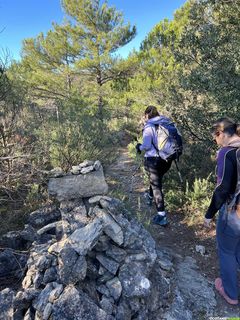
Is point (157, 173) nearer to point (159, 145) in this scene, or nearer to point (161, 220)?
point (159, 145)

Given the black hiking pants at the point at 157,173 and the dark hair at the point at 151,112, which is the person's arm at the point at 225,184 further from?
the dark hair at the point at 151,112

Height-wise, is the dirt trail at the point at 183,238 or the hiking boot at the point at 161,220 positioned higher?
the hiking boot at the point at 161,220

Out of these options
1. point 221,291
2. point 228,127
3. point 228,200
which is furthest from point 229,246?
point 228,127

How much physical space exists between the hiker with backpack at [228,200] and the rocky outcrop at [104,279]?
0.36 metres

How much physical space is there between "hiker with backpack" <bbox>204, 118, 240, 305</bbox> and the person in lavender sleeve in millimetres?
1383

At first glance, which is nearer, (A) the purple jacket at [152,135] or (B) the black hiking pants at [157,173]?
(A) the purple jacket at [152,135]

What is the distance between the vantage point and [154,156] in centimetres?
395

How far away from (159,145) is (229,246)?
5.71 ft

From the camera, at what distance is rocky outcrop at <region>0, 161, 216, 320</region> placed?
224cm

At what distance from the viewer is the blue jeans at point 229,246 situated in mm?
2441

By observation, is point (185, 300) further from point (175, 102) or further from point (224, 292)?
point (175, 102)

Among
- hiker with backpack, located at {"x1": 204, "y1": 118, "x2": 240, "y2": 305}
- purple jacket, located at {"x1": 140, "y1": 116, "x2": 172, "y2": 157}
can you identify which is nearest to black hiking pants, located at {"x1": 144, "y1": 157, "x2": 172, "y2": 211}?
purple jacket, located at {"x1": 140, "y1": 116, "x2": 172, "y2": 157}

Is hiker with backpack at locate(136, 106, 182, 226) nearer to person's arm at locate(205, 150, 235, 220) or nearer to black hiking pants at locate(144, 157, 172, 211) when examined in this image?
black hiking pants at locate(144, 157, 172, 211)

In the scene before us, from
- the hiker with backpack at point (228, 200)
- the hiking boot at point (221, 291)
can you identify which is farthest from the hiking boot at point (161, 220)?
the hiker with backpack at point (228, 200)
